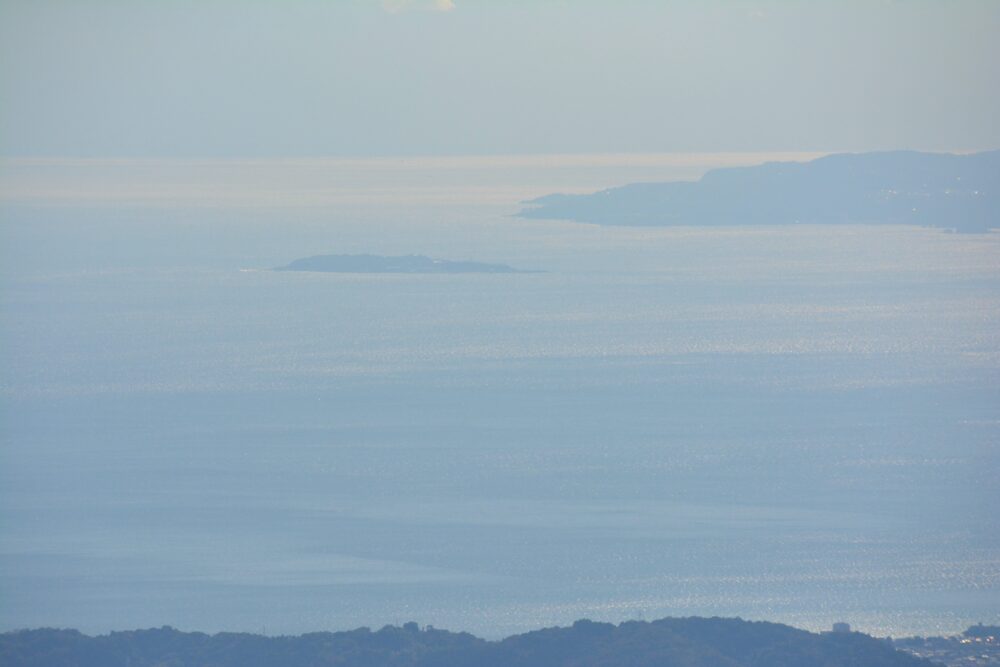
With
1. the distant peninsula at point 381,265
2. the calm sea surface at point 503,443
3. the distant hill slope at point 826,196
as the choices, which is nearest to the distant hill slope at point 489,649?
the calm sea surface at point 503,443

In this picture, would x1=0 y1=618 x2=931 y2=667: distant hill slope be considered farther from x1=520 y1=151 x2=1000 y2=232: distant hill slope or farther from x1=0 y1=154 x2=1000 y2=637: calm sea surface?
x1=520 y1=151 x2=1000 y2=232: distant hill slope

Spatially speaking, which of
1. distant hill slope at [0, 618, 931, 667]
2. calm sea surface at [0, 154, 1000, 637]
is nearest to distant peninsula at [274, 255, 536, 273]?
calm sea surface at [0, 154, 1000, 637]

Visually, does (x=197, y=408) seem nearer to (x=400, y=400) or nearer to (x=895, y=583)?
(x=400, y=400)

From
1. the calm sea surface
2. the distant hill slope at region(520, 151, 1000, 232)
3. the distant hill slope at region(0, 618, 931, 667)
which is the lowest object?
the distant hill slope at region(0, 618, 931, 667)

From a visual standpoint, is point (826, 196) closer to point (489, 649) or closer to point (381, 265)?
point (381, 265)

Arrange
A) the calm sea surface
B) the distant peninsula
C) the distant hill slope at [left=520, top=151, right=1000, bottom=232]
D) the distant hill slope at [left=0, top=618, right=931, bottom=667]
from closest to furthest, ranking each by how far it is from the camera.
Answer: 1. the distant hill slope at [left=0, top=618, right=931, bottom=667]
2. the calm sea surface
3. the distant peninsula
4. the distant hill slope at [left=520, top=151, right=1000, bottom=232]

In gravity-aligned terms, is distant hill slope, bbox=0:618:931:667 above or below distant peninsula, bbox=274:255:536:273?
below
